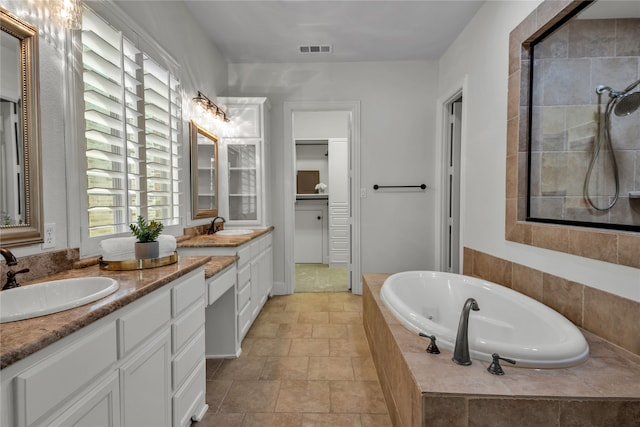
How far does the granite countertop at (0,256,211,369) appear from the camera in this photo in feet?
2.18

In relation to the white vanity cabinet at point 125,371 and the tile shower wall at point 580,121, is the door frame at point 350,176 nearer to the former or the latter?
the tile shower wall at point 580,121

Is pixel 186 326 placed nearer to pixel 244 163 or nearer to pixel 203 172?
pixel 203 172

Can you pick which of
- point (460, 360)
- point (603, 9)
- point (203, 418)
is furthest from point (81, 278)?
point (603, 9)

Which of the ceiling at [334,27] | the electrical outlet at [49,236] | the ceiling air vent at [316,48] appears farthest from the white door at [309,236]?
the electrical outlet at [49,236]

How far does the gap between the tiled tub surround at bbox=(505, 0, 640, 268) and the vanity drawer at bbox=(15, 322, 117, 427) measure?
200 centimetres

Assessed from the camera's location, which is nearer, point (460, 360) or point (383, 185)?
point (460, 360)

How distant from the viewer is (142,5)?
75.2 inches

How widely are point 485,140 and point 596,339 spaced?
154 centimetres

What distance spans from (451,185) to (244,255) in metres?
2.36

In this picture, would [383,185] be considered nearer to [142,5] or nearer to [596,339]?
[596,339]

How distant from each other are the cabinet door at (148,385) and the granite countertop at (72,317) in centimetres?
23

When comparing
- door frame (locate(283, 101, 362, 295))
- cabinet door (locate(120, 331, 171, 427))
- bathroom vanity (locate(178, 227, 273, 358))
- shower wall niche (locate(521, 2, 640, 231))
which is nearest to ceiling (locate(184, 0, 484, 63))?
door frame (locate(283, 101, 362, 295))

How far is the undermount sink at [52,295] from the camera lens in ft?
3.05

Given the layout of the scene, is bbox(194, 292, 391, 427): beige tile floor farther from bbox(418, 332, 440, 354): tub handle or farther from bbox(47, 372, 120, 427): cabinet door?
bbox(47, 372, 120, 427): cabinet door
